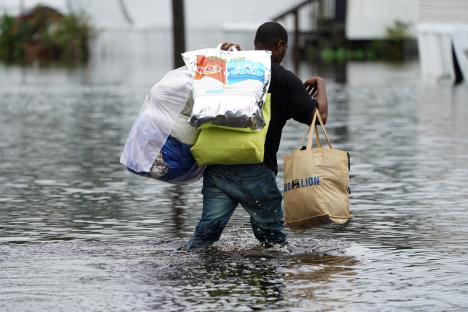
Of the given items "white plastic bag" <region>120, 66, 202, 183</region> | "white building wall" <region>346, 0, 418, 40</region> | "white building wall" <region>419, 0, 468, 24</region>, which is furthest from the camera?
"white building wall" <region>346, 0, 418, 40</region>

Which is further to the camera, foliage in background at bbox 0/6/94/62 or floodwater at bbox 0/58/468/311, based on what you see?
foliage in background at bbox 0/6/94/62

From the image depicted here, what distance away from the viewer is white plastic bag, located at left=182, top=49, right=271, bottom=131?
848 cm

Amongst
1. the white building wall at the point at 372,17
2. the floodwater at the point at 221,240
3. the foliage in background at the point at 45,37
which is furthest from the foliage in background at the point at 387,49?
the floodwater at the point at 221,240

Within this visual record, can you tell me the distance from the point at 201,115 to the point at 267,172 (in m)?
0.61

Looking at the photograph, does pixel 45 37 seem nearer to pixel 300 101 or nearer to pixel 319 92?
pixel 319 92

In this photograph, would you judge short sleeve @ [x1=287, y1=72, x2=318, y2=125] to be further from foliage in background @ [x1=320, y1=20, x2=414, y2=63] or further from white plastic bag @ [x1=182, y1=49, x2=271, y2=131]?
foliage in background @ [x1=320, y1=20, x2=414, y2=63]

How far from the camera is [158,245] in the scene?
973cm

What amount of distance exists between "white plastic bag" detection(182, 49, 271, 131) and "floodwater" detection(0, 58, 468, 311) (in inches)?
33.3

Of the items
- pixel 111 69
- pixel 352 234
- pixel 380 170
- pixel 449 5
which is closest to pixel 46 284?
pixel 352 234

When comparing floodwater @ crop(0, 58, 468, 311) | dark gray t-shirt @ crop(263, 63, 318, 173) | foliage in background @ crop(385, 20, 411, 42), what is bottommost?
foliage in background @ crop(385, 20, 411, 42)

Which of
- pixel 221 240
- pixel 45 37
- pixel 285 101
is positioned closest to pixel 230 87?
pixel 285 101

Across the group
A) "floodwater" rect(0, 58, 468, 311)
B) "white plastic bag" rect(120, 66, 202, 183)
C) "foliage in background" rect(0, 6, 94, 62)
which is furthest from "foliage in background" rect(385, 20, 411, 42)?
"white plastic bag" rect(120, 66, 202, 183)

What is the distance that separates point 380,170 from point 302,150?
5556 millimetres

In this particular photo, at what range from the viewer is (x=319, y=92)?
8992 mm
